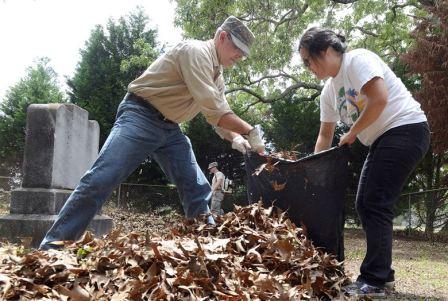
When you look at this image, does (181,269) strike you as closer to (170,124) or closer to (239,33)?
(170,124)

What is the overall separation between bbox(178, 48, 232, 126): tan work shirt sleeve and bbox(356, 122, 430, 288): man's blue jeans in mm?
1171

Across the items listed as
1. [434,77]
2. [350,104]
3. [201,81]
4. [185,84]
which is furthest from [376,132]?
[434,77]

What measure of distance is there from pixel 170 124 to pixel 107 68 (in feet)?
54.9

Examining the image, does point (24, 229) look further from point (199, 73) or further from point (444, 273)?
point (444, 273)

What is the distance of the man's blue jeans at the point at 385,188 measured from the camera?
3.07 metres

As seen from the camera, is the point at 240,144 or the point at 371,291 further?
the point at 240,144

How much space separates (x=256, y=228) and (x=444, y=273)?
2.68m

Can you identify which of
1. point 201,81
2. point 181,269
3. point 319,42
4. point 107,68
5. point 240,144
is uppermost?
point 107,68

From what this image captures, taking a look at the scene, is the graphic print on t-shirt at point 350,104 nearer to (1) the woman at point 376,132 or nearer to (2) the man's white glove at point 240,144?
(1) the woman at point 376,132

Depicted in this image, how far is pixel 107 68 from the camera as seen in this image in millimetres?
19562

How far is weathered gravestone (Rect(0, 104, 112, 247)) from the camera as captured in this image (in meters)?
6.00

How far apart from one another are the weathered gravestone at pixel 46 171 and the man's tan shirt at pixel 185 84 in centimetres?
286

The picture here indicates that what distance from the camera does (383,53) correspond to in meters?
17.3

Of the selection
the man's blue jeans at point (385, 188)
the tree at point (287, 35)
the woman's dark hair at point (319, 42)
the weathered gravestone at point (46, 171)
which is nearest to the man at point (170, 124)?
the woman's dark hair at point (319, 42)
